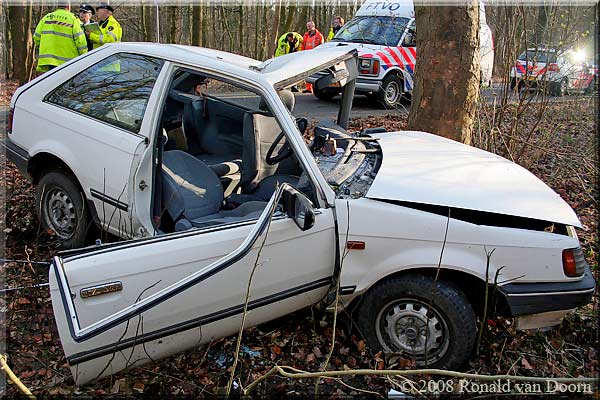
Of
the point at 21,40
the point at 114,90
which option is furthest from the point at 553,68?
the point at 21,40

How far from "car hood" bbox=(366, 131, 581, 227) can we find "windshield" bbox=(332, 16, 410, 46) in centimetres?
765

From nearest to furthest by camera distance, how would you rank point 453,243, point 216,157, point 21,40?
1. point 453,243
2. point 216,157
3. point 21,40

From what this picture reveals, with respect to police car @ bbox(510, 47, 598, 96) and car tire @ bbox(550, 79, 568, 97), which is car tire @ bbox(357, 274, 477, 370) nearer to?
police car @ bbox(510, 47, 598, 96)

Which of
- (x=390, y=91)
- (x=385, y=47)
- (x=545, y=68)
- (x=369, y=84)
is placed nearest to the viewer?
(x=545, y=68)

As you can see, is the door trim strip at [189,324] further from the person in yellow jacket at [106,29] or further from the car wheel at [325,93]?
the person in yellow jacket at [106,29]

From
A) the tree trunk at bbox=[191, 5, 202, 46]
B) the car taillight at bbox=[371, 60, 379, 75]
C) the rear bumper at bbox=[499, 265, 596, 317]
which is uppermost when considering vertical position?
the tree trunk at bbox=[191, 5, 202, 46]

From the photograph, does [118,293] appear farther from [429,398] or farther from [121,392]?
[429,398]

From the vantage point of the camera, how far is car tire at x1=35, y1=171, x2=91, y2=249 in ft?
13.1

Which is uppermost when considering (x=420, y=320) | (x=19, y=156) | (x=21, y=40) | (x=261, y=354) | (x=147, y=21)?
(x=147, y=21)

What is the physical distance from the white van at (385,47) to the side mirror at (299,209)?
7.80m

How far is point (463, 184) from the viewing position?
3273mm

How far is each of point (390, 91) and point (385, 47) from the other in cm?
89

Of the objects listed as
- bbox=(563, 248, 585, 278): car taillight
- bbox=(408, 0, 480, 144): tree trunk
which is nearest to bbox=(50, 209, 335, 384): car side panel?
bbox=(563, 248, 585, 278): car taillight

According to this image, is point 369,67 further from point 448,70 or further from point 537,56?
point 448,70
